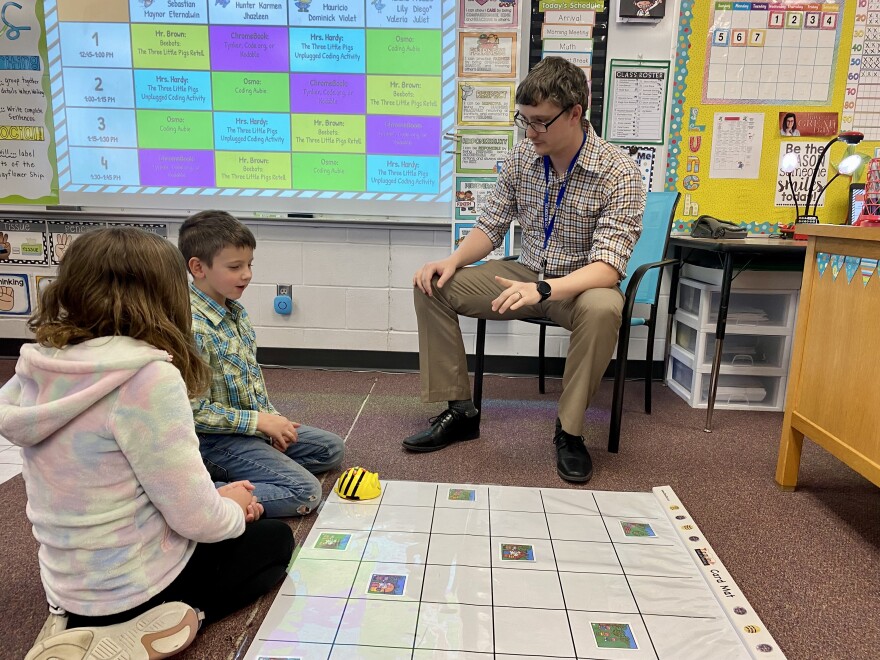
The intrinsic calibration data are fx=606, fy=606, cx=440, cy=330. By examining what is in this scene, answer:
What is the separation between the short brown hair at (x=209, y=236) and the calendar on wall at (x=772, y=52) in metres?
2.06

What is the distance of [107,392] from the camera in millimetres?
803

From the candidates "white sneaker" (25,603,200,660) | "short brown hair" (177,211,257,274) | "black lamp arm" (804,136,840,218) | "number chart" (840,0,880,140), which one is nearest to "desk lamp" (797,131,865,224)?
"black lamp arm" (804,136,840,218)

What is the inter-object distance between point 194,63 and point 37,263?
118 cm

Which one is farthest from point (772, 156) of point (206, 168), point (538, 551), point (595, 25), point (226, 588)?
point (226, 588)

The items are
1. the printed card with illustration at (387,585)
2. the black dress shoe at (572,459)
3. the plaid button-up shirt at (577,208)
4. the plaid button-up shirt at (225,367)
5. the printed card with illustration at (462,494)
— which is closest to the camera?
the printed card with illustration at (387,585)

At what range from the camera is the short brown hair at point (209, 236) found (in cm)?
141

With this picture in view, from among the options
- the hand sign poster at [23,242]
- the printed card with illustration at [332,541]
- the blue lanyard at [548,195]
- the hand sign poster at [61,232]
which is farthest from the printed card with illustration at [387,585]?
the hand sign poster at [23,242]

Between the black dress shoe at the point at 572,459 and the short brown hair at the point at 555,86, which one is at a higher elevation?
the short brown hair at the point at 555,86

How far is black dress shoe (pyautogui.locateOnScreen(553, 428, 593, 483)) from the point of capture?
1.68 meters

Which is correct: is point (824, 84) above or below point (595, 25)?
below

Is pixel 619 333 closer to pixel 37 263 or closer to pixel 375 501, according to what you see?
pixel 375 501

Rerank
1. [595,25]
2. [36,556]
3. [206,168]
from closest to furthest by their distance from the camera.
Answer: [36,556]
[595,25]
[206,168]

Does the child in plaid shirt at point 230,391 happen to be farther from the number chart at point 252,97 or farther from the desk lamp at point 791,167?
the desk lamp at point 791,167

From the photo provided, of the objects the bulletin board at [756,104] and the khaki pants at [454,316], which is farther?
the bulletin board at [756,104]
